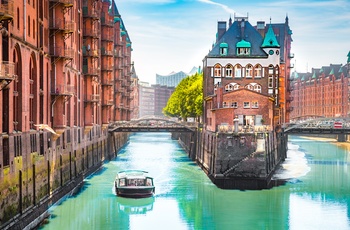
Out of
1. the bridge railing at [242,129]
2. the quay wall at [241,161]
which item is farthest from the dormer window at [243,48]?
the quay wall at [241,161]

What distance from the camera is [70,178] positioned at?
56844 mm

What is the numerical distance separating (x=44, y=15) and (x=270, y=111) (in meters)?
32.6

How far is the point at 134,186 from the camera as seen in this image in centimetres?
5522

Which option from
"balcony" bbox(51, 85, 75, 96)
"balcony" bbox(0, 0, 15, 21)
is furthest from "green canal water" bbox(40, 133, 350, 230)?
"balcony" bbox(0, 0, 15, 21)

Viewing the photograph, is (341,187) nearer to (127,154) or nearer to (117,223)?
(117,223)

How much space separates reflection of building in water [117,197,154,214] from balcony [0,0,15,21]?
21032 millimetres

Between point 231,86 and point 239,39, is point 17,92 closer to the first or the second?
point 231,86

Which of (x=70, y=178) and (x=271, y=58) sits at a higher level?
(x=271, y=58)

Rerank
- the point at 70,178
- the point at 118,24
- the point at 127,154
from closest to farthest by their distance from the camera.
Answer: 1. the point at 70,178
2. the point at 127,154
3. the point at 118,24

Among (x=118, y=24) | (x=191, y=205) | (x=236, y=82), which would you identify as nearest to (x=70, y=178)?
(x=191, y=205)

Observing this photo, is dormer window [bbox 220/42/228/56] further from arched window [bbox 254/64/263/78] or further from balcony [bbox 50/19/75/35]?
balcony [bbox 50/19/75/35]

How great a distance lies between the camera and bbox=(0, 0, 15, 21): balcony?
32.3 meters

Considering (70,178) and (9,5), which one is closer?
(9,5)

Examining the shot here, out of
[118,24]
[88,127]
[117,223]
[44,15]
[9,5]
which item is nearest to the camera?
[9,5]
